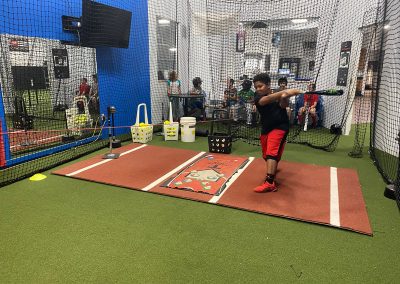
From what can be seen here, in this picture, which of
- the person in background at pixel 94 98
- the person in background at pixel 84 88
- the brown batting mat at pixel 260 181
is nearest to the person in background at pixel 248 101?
the brown batting mat at pixel 260 181

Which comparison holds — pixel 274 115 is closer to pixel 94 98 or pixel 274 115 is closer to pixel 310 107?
pixel 94 98

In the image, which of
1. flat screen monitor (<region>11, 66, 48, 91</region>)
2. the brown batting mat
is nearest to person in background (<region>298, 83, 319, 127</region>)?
the brown batting mat

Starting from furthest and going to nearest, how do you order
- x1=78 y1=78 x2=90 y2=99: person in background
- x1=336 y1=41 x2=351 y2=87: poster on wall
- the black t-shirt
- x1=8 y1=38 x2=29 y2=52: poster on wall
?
x1=336 y1=41 x2=351 y2=87: poster on wall, x1=78 y1=78 x2=90 y2=99: person in background, x1=8 y1=38 x2=29 y2=52: poster on wall, the black t-shirt

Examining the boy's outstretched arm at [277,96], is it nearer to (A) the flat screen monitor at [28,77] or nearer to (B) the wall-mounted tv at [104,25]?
(B) the wall-mounted tv at [104,25]

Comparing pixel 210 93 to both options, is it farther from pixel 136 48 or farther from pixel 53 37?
pixel 53 37

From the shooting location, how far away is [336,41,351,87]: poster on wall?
6.58 metres

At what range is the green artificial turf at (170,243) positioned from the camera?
2.05 meters

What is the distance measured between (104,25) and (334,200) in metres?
4.77

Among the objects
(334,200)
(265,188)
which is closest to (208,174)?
(265,188)

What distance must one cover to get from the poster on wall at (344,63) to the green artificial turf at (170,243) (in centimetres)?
405

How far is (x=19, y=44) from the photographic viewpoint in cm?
475

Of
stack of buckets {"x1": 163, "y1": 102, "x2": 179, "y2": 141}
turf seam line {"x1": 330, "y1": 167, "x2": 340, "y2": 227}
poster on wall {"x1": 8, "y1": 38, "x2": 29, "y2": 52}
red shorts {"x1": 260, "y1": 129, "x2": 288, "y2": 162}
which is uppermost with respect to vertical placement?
poster on wall {"x1": 8, "y1": 38, "x2": 29, "y2": 52}

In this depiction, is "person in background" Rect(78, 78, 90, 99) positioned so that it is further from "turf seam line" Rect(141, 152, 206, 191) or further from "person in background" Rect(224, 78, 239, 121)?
"person in background" Rect(224, 78, 239, 121)

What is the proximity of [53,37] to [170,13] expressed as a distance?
3.48 metres
